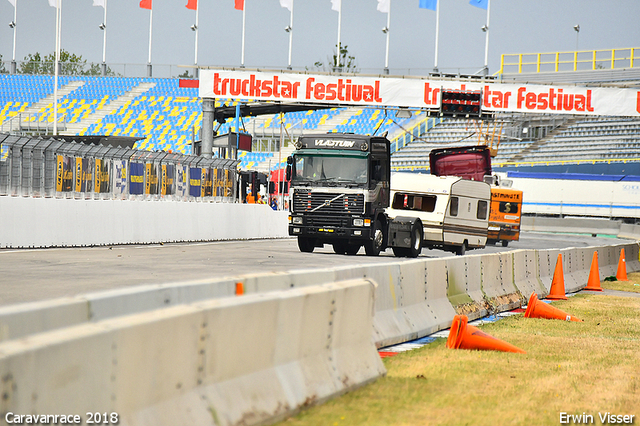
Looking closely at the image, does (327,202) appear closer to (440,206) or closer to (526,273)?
(440,206)

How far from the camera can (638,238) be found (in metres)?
49.8

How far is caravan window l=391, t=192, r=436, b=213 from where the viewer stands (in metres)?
26.5

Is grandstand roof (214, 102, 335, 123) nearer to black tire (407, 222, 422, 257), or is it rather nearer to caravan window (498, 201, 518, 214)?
caravan window (498, 201, 518, 214)

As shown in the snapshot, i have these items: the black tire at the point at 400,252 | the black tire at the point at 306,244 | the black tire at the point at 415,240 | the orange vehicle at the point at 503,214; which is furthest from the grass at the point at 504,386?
the orange vehicle at the point at 503,214

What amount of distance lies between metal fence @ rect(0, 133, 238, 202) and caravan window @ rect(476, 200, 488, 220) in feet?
30.1

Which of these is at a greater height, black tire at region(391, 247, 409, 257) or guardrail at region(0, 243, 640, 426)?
guardrail at region(0, 243, 640, 426)

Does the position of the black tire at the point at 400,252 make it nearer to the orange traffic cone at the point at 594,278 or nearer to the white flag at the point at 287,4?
the orange traffic cone at the point at 594,278

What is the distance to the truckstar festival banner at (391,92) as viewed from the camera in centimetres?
4334

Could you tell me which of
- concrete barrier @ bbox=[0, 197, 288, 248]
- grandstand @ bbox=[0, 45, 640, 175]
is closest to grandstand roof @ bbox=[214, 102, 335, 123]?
grandstand @ bbox=[0, 45, 640, 175]

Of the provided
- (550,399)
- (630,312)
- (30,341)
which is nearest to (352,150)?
(630,312)

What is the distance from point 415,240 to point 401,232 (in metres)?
0.48

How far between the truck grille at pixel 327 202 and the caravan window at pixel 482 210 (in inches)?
229

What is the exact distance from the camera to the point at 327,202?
24469 mm

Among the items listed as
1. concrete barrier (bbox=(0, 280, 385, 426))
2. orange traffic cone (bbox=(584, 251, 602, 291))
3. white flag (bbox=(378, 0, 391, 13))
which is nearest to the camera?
concrete barrier (bbox=(0, 280, 385, 426))
